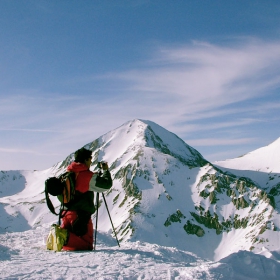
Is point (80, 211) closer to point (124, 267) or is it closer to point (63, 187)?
point (63, 187)

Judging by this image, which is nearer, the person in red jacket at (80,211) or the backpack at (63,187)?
the backpack at (63,187)

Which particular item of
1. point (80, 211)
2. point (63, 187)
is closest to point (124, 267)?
point (80, 211)

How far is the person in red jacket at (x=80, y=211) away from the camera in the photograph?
34.5 ft

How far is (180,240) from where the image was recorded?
181 metres

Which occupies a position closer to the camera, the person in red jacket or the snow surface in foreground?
the snow surface in foreground

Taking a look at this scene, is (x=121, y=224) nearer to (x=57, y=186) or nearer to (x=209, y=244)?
(x=209, y=244)

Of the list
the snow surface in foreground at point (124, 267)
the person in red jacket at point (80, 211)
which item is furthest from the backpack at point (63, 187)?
the snow surface in foreground at point (124, 267)

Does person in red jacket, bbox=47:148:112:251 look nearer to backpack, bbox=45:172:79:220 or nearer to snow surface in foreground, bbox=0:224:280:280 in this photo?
backpack, bbox=45:172:79:220

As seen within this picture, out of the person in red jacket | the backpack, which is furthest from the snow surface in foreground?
the backpack

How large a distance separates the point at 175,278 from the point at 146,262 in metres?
1.87

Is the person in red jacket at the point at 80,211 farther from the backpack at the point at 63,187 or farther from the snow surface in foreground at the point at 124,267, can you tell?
the snow surface in foreground at the point at 124,267

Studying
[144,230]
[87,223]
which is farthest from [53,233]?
[144,230]

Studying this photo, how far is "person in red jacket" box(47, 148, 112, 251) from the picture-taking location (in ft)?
34.5

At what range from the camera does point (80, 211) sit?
1079 centimetres
